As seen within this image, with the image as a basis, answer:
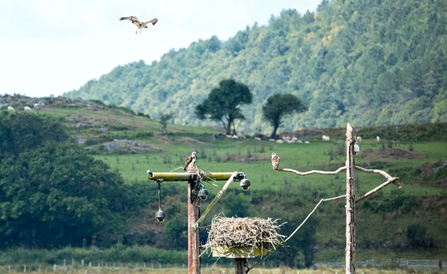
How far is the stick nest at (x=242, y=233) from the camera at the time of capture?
35.8 feet

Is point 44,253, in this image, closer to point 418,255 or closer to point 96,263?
point 96,263

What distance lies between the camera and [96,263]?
1821 inches

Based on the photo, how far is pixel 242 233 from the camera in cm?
1089

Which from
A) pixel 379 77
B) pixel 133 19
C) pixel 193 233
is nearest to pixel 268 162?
pixel 133 19

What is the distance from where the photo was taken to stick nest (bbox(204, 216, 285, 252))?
10.9 m

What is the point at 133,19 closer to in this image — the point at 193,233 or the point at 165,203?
the point at 193,233

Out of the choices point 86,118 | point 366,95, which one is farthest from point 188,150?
point 366,95

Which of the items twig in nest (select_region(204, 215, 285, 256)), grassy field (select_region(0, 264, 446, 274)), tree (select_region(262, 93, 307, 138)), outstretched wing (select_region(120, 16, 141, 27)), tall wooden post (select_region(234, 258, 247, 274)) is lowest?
grassy field (select_region(0, 264, 446, 274))

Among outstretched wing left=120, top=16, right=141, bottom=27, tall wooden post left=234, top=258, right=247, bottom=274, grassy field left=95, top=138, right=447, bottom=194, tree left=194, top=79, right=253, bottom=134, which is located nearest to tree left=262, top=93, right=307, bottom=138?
tree left=194, top=79, right=253, bottom=134

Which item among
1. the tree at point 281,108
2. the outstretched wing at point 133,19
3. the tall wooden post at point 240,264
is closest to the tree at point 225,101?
the tree at point 281,108

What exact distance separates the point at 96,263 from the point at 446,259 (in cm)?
2659

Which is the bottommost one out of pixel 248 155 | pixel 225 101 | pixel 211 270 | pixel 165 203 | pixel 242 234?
pixel 211 270

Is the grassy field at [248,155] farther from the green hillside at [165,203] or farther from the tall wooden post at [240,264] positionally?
the tall wooden post at [240,264]

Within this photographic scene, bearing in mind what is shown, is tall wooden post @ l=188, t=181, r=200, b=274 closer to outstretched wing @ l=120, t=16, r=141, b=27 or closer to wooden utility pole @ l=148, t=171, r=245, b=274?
wooden utility pole @ l=148, t=171, r=245, b=274
